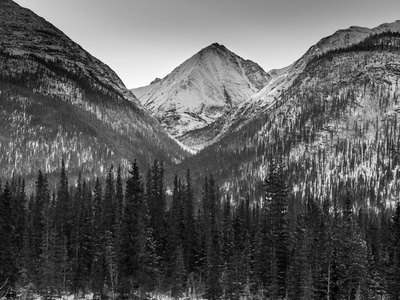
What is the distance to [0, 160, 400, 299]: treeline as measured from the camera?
194 ft

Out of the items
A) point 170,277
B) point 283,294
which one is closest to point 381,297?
point 283,294

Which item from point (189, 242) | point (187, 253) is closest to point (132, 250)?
point (187, 253)

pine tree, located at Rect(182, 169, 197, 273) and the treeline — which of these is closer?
the treeline

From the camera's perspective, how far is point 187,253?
8831 centimetres

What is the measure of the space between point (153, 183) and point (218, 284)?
3497 centimetres

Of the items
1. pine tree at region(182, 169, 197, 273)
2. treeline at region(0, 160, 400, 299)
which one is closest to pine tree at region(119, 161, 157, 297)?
treeline at region(0, 160, 400, 299)

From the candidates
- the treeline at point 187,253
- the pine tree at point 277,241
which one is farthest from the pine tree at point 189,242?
the pine tree at point 277,241

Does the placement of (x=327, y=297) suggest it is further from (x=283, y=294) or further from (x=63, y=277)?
(x=63, y=277)

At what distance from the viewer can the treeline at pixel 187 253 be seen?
194ft

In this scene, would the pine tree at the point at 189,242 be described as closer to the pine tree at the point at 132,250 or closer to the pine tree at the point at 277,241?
the pine tree at the point at 277,241

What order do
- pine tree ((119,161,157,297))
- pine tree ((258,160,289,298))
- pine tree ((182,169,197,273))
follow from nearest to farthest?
pine tree ((119,161,157,297)) → pine tree ((258,160,289,298)) → pine tree ((182,169,197,273))

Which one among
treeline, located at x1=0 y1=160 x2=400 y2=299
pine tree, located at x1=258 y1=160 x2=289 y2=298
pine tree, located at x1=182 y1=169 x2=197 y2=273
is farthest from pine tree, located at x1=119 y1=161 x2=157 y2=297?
pine tree, located at x1=182 y1=169 x2=197 y2=273

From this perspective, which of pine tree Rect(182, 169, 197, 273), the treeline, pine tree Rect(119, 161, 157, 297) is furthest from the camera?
pine tree Rect(182, 169, 197, 273)

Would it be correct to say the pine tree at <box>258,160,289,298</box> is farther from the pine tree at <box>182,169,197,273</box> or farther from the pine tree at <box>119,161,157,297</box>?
the pine tree at <box>182,169,197,273</box>
